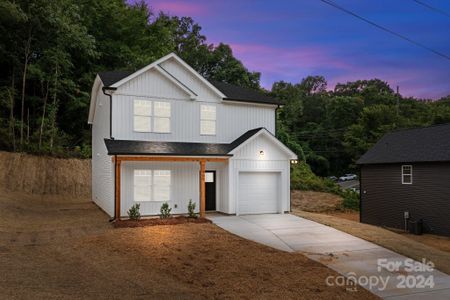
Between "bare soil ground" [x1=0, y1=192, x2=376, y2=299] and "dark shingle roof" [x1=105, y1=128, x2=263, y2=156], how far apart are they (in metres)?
3.17

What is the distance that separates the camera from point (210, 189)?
18578 millimetres

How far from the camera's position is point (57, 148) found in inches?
1083

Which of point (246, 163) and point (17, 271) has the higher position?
point (246, 163)

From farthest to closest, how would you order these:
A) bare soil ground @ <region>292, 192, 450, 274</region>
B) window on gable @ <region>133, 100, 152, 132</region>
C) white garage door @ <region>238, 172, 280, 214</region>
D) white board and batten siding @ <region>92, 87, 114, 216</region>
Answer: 1. white garage door @ <region>238, 172, 280, 214</region>
2. white board and batten siding @ <region>92, 87, 114, 216</region>
3. window on gable @ <region>133, 100, 152, 132</region>
4. bare soil ground @ <region>292, 192, 450, 274</region>

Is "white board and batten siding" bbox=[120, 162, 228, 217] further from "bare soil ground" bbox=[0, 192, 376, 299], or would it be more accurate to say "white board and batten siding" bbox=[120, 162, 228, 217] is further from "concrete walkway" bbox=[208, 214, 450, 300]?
"bare soil ground" bbox=[0, 192, 376, 299]

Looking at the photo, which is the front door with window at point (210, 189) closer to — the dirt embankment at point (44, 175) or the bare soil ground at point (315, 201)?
the bare soil ground at point (315, 201)

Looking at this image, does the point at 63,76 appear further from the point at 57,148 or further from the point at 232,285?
the point at 232,285

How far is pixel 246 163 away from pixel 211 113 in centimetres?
315

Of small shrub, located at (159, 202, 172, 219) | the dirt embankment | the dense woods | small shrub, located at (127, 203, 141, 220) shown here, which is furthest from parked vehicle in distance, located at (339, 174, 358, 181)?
small shrub, located at (127, 203, 141, 220)

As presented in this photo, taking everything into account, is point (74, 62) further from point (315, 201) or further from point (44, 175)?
point (315, 201)

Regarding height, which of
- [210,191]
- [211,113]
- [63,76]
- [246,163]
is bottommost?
[210,191]

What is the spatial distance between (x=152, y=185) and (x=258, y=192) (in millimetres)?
5196

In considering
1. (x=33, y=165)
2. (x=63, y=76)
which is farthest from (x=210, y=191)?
(x=63, y=76)

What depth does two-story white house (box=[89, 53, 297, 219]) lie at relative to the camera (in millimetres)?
16484
